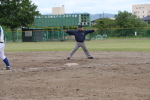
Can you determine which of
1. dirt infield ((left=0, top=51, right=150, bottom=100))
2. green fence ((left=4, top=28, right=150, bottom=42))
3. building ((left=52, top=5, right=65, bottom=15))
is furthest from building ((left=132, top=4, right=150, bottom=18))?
dirt infield ((left=0, top=51, right=150, bottom=100))

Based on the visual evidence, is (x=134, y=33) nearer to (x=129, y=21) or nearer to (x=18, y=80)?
(x=129, y=21)

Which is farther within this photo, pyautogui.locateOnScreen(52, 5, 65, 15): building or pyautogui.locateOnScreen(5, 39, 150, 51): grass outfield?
pyautogui.locateOnScreen(52, 5, 65, 15): building

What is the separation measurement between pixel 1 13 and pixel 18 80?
47417 millimetres

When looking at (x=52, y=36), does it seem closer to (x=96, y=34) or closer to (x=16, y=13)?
(x=16, y=13)

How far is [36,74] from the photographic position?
33.2 ft

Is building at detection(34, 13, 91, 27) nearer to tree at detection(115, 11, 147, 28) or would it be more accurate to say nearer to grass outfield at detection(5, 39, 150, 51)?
grass outfield at detection(5, 39, 150, 51)

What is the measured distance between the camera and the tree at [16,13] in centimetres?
5303

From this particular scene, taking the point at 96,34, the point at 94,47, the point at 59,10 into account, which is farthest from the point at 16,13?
the point at 94,47

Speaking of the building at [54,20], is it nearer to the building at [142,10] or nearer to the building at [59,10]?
the building at [59,10]

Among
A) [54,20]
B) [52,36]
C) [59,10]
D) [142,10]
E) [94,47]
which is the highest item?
[142,10]

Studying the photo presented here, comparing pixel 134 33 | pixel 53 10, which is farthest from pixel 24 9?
pixel 53 10

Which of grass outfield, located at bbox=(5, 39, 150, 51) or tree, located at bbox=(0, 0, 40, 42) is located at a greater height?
tree, located at bbox=(0, 0, 40, 42)

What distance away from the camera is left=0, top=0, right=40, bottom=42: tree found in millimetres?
53031

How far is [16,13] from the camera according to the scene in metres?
53.7
